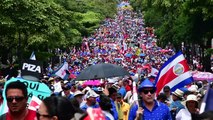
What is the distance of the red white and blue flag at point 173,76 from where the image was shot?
932 centimetres

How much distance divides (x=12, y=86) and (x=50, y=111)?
47.0 inches

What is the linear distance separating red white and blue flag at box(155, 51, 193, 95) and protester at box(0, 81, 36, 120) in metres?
4.16

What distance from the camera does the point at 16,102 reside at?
16.8 ft

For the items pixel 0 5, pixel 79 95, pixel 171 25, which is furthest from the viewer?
pixel 171 25

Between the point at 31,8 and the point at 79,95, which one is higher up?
the point at 31,8

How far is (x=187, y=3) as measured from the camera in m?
28.5

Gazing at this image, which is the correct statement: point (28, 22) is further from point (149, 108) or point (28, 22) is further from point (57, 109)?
point (57, 109)

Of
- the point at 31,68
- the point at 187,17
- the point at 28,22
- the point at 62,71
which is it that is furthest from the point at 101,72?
the point at 187,17

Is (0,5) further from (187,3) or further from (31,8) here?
(187,3)

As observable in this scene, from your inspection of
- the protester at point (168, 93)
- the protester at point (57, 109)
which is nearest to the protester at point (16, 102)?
the protester at point (57, 109)

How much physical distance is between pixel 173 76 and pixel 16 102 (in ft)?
15.3

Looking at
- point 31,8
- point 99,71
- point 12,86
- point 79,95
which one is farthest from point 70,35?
point 12,86

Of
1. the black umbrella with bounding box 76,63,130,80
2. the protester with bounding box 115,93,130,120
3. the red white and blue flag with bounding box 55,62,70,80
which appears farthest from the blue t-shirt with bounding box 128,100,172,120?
the red white and blue flag with bounding box 55,62,70,80

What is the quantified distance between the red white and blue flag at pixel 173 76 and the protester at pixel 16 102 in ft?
13.7
